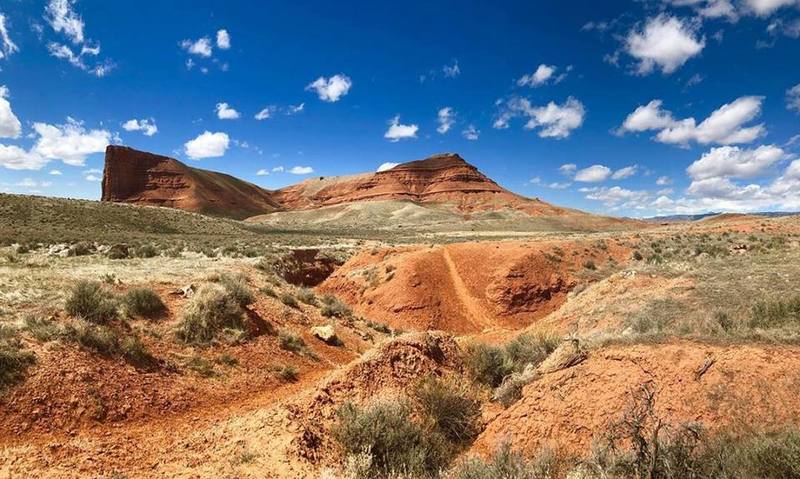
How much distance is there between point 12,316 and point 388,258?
1934 centimetres

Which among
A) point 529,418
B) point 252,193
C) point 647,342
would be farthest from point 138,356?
point 252,193

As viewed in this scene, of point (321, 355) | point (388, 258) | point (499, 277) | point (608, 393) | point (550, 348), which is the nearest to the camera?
point (608, 393)

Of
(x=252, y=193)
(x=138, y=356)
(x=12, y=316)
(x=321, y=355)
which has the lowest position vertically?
(x=321, y=355)

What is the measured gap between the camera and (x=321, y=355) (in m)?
12.9

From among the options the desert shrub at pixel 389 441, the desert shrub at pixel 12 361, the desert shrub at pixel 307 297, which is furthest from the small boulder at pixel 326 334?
the desert shrub at pixel 389 441

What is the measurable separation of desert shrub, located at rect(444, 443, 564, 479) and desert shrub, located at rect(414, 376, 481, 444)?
134 cm

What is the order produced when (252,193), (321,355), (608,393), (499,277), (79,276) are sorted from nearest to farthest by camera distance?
(608,393), (321,355), (79,276), (499,277), (252,193)

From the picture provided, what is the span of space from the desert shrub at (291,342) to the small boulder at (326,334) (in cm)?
102

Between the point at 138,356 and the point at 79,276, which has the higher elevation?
the point at 79,276

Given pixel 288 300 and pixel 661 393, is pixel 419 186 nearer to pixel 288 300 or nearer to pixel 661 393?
pixel 288 300

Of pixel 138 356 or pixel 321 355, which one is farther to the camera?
pixel 321 355

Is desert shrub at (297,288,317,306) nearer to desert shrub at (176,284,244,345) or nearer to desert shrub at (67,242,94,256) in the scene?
desert shrub at (176,284,244,345)

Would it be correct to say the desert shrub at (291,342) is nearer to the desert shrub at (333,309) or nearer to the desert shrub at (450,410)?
the desert shrub at (333,309)

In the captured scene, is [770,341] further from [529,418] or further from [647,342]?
[529,418]
